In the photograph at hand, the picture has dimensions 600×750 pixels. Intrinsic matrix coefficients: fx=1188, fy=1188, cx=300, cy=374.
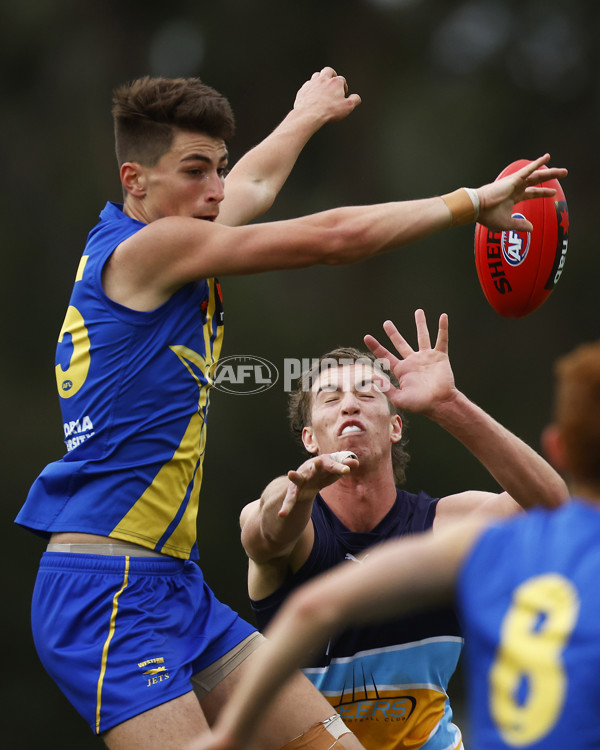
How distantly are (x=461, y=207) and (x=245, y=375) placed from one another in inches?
219

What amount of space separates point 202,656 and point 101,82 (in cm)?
804

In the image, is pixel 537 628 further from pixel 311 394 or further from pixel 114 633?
pixel 311 394

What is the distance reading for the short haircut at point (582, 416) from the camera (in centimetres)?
190

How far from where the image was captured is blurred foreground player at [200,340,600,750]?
185 cm

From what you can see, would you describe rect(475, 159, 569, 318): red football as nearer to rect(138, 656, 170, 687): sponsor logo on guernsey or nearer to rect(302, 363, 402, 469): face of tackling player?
rect(302, 363, 402, 469): face of tackling player

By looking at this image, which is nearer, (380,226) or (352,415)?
(380,226)

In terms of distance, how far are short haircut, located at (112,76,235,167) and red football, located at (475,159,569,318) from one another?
4.03 ft

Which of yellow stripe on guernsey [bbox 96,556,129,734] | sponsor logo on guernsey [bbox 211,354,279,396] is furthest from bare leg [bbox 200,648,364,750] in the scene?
sponsor logo on guernsey [bbox 211,354,279,396]

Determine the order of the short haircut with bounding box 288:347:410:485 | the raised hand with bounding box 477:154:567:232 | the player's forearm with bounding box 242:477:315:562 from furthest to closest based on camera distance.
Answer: the short haircut with bounding box 288:347:410:485 < the player's forearm with bounding box 242:477:315:562 < the raised hand with bounding box 477:154:567:232

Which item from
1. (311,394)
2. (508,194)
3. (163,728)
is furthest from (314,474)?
(311,394)

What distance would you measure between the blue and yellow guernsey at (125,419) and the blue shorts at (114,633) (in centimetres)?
10

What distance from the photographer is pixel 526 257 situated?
14.1 ft

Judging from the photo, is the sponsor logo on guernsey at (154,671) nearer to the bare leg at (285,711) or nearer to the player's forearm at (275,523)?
the bare leg at (285,711)

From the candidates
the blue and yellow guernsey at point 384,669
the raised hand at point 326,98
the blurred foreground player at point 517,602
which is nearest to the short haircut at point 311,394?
the blue and yellow guernsey at point 384,669
